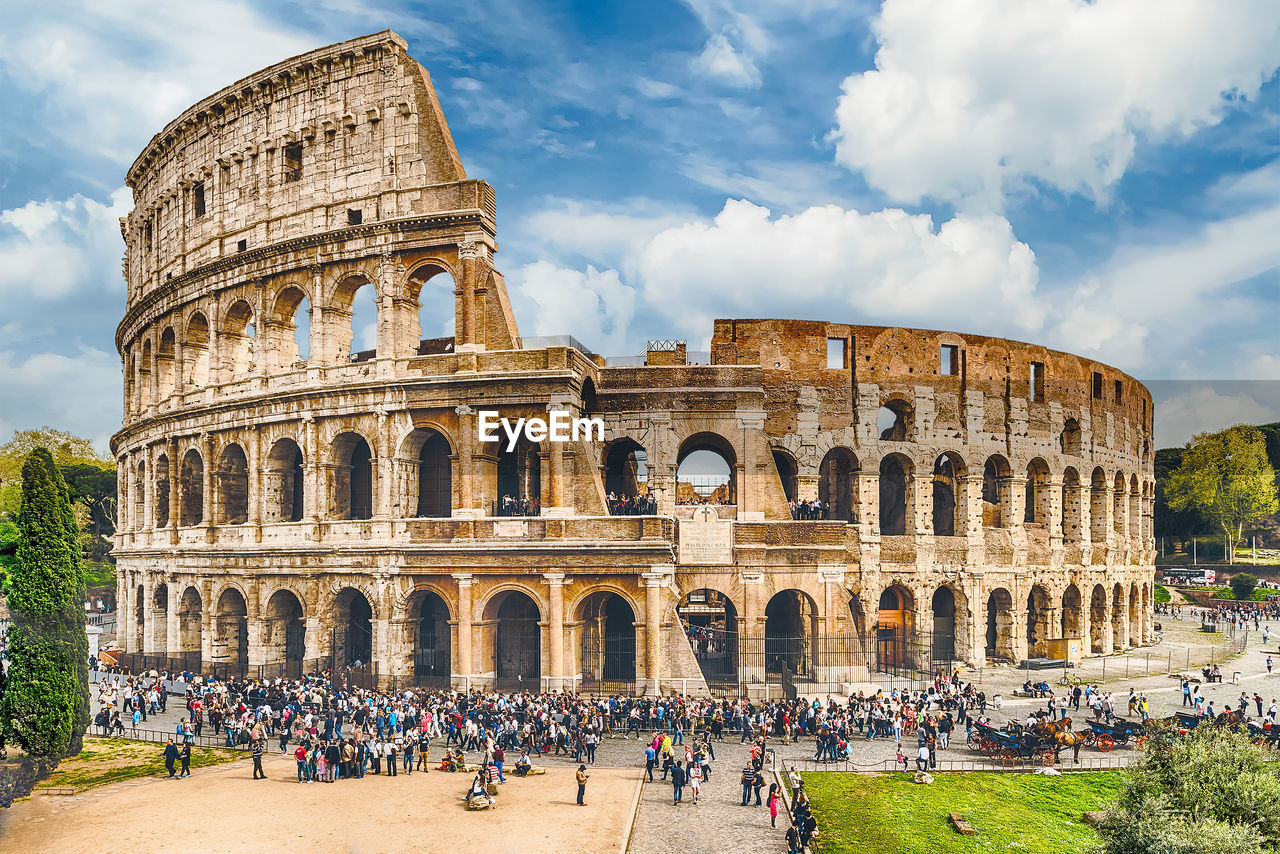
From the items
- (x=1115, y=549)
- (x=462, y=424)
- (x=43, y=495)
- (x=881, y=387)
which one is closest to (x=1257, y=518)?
(x=1115, y=549)

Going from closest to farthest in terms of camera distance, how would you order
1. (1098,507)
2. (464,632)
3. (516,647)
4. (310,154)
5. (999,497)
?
(464,632)
(516,647)
(310,154)
(999,497)
(1098,507)

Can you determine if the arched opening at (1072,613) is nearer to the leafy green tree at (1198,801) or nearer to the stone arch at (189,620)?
the leafy green tree at (1198,801)

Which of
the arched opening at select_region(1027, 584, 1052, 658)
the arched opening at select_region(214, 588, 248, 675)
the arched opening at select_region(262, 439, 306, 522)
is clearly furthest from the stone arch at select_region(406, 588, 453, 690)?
the arched opening at select_region(1027, 584, 1052, 658)

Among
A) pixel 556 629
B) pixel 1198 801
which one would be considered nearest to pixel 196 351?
pixel 556 629

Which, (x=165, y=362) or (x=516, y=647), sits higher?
(x=165, y=362)

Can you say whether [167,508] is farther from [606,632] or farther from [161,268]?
[606,632]

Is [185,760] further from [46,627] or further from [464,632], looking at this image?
[464,632]

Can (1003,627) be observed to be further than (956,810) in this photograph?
Yes

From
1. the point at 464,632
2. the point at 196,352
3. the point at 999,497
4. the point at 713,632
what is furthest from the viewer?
the point at 713,632
